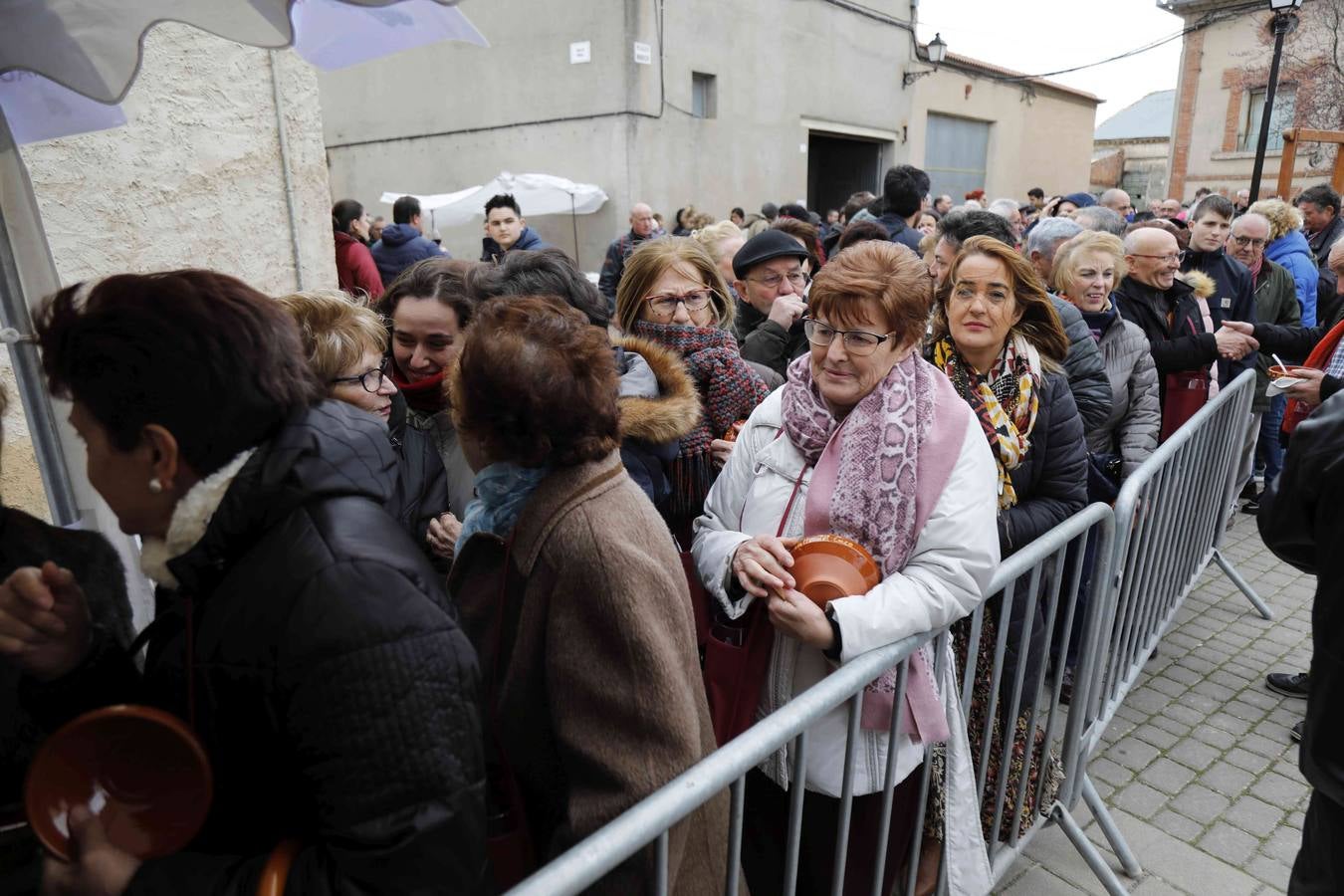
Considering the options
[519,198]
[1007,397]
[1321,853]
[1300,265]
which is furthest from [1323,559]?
[519,198]

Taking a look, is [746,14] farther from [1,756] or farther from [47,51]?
[1,756]

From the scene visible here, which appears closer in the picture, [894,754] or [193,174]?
[894,754]

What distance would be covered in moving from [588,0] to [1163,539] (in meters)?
13.2

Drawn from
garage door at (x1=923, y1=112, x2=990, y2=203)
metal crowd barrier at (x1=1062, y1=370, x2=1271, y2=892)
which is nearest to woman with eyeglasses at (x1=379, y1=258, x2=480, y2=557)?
metal crowd barrier at (x1=1062, y1=370, x2=1271, y2=892)

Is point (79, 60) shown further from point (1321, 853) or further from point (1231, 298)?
point (1231, 298)

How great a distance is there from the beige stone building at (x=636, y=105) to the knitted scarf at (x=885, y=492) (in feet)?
42.2

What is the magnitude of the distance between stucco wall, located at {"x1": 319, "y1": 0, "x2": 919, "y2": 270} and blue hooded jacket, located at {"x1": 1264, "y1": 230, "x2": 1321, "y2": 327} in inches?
389

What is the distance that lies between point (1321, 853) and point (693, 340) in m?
2.12

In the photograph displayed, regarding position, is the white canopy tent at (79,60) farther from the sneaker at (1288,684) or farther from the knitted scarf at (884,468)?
the sneaker at (1288,684)

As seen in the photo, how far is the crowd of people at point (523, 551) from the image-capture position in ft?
3.56

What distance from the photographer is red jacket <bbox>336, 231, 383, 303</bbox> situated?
21.9 feet

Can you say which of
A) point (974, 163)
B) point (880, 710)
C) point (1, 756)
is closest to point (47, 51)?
point (1, 756)

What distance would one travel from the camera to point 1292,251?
619 cm

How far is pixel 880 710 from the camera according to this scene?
1.91 metres
